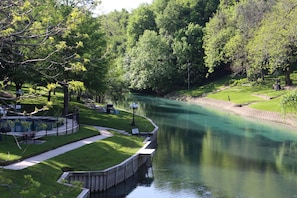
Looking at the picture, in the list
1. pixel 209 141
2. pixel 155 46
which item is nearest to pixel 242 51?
pixel 155 46

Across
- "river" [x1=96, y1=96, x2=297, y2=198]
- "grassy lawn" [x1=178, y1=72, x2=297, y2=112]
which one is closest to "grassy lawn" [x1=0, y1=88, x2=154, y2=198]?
"river" [x1=96, y1=96, x2=297, y2=198]

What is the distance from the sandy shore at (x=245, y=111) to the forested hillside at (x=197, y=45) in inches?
321

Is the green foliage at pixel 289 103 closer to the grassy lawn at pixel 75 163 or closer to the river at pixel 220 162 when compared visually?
the river at pixel 220 162

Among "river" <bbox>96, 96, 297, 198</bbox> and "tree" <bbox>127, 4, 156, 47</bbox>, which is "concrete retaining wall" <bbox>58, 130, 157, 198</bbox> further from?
"tree" <bbox>127, 4, 156, 47</bbox>

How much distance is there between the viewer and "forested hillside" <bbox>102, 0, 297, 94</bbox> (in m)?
→ 71.6

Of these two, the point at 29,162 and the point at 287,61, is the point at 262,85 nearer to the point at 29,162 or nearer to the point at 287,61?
the point at 287,61

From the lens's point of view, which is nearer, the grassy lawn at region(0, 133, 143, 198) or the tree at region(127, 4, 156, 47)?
the grassy lawn at region(0, 133, 143, 198)

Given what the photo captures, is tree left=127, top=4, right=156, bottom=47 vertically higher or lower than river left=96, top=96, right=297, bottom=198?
higher

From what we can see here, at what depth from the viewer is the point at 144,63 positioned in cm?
8844

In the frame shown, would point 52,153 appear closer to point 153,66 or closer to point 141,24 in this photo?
point 153,66

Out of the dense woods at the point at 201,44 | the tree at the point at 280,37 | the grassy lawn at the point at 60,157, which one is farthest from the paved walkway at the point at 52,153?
the tree at the point at 280,37

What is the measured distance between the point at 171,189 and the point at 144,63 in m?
66.1

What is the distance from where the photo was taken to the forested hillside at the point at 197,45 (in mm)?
71562

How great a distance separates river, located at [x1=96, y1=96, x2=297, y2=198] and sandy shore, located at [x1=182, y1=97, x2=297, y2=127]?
1481mm
